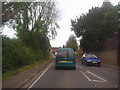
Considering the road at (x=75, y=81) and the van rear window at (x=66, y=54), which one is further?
the van rear window at (x=66, y=54)

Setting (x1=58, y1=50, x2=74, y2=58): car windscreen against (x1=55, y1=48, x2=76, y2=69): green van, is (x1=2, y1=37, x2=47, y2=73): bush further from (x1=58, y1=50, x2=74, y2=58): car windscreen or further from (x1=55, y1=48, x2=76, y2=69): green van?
(x1=58, y1=50, x2=74, y2=58): car windscreen

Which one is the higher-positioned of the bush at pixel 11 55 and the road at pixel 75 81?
the bush at pixel 11 55

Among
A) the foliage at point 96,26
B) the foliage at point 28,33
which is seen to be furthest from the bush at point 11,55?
the foliage at point 96,26

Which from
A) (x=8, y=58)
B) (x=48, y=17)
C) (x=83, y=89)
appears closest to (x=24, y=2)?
(x=8, y=58)

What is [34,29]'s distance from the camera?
4609 cm

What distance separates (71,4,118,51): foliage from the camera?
145ft

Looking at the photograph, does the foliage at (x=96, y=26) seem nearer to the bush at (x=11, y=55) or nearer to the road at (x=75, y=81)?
the bush at (x=11, y=55)

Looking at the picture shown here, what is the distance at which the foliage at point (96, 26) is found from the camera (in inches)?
1739

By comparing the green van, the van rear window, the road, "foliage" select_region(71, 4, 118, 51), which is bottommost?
the road

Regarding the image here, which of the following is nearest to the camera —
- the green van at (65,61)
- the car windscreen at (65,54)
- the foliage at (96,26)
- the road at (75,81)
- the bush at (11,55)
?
the road at (75,81)

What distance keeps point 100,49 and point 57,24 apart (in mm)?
10363

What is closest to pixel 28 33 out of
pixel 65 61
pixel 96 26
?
pixel 96 26

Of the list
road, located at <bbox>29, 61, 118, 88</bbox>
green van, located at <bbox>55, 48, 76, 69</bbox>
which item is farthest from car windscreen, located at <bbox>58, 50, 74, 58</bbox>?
road, located at <bbox>29, 61, 118, 88</bbox>

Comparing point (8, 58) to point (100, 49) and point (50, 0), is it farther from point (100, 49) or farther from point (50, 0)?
point (100, 49)
